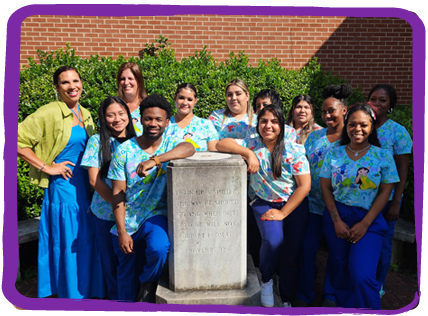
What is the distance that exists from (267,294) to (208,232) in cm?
85

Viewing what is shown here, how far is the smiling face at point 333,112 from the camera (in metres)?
3.32

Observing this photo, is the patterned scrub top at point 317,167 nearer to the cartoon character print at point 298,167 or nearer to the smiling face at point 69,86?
the cartoon character print at point 298,167

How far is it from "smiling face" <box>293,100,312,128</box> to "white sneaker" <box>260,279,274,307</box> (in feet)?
5.43

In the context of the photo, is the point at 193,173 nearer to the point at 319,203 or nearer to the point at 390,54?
the point at 319,203

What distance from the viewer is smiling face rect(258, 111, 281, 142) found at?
296 cm

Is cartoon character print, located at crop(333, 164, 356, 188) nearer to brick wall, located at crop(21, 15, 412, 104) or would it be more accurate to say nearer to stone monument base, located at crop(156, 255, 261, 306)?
stone monument base, located at crop(156, 255, 261, 306)

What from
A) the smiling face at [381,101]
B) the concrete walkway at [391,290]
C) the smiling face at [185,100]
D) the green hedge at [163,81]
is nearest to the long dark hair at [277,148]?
the smiling face at [185,100]

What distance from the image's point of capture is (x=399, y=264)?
13.8ft

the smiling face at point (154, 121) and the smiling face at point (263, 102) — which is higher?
the smiling face at point (263, 102)

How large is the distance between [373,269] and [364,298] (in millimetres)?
247

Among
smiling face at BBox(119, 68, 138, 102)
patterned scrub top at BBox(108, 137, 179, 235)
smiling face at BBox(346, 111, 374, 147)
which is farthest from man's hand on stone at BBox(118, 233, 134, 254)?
smiling face at BBox(346, 111, 374, 147)

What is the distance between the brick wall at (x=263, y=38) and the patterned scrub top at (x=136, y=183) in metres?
4.15

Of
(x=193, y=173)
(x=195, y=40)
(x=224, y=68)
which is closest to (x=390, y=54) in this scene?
(x=224, y=68)

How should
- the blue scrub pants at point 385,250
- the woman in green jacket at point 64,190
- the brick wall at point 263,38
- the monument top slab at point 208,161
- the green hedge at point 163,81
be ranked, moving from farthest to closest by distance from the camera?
the brick wall at point 263,38, the green hedge at point 163,81, the blue scrub pants at point 385,250, the woman in green jacket at point 64,190, the monument top slab at point 208,161
